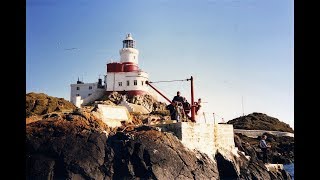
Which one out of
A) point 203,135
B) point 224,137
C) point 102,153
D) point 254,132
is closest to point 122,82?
point 224,137

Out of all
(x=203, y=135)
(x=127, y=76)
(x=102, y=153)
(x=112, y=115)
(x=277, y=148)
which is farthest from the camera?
(x=277, y=148)

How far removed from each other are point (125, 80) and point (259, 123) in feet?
96.5

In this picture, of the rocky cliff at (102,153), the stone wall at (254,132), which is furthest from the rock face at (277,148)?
→ the rocky cliff at (102,153)

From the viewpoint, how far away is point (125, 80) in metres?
47.3

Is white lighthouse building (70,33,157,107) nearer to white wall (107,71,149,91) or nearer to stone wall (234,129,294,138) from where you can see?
white wall (107,71,149,91)

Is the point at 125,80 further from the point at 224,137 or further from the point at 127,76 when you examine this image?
the point at 224,137

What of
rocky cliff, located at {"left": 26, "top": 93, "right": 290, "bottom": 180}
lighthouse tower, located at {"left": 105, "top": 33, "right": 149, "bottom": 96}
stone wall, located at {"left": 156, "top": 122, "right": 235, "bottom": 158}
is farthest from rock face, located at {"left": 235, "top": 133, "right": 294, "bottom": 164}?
rocky cliff, located at {"left": 26, "top": 93, "right": 290, "bottom": 180}

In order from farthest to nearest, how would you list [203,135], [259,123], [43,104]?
1. [259,123]
2. [43,104]
3. [203,135]

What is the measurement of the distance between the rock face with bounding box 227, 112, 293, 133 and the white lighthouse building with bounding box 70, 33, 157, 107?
72.0 ft

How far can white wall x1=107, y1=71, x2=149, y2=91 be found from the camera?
47.0m

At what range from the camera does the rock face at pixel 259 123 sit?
64.8 metres

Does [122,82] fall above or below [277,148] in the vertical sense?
above

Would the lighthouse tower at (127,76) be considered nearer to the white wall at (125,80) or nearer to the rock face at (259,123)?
the white wall at (125,80)
